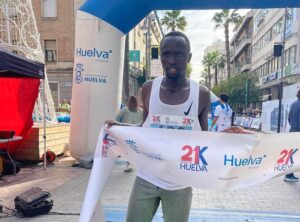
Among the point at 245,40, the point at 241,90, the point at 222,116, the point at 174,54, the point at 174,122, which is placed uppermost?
the point at 245,40

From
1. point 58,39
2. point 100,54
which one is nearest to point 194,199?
point 100,54

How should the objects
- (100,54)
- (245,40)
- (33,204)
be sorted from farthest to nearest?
(245,40) → (100,54) → (33,204)

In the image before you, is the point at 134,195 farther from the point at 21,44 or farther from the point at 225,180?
the point at 21,44

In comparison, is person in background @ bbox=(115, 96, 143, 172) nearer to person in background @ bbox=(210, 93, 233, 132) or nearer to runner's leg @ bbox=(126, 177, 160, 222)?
person in background @ bbox=(210, 93, 233, 132)

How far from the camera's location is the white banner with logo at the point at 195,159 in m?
2.47

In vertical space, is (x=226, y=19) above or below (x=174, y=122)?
above

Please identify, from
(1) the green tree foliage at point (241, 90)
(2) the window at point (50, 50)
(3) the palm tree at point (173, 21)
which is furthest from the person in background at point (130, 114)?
(3) the palm tree at point (173, 21)

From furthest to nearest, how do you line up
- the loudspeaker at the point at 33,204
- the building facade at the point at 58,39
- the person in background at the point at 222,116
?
the building facade at the point at 58,39 → the person in background at the point at 222,116 → the loudspeaker at the point at 33,204

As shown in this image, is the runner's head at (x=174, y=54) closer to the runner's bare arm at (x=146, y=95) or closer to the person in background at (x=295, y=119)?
the runner's bare arm at (x=146, y=95)

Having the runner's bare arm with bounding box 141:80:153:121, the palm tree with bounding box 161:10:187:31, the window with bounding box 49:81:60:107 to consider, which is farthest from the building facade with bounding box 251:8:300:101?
the runner's bare arm with bounding box 141:80:153:121

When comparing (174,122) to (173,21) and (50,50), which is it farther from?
(173,21)

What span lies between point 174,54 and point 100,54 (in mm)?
6251

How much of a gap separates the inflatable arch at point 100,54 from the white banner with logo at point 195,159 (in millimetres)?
5669

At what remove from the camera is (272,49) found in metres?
48.1
